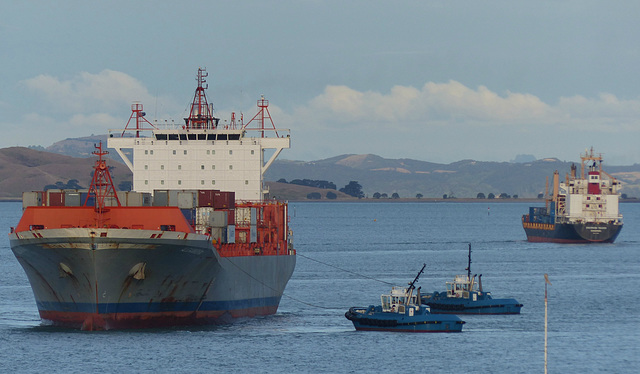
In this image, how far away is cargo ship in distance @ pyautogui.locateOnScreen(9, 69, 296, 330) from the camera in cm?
5088

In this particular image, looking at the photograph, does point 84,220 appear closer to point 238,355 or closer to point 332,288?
point 238,355

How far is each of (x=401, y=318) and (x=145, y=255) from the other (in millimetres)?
13998

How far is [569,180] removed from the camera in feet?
524

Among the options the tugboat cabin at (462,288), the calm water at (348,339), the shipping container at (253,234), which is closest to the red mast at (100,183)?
the calm water at (348,339)

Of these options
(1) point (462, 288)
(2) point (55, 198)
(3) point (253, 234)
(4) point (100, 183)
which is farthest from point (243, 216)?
(1) point (462, 288)

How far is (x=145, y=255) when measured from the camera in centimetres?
5125

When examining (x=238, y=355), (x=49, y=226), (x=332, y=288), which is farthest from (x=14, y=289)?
(x=238, y=355)

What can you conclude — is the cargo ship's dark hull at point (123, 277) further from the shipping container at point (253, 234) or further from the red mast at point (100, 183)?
the shipping container at point (253, 234)

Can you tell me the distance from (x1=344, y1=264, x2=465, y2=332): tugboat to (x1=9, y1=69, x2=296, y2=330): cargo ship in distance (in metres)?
7.10

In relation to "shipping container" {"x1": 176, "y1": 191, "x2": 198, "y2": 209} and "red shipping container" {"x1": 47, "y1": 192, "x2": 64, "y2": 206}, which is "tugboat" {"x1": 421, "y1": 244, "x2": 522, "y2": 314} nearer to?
"shipping container" {"x1": 176, "y1": 191, "x2": 198, "y2": 209}

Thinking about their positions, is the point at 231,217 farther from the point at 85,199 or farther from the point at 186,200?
the point at 85,199

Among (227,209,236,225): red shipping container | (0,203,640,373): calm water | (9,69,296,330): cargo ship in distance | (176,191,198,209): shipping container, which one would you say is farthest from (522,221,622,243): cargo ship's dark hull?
(176,191,198,209): shipping container

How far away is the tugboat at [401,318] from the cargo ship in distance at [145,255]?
710 centimetres

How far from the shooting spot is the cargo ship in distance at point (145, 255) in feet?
167
